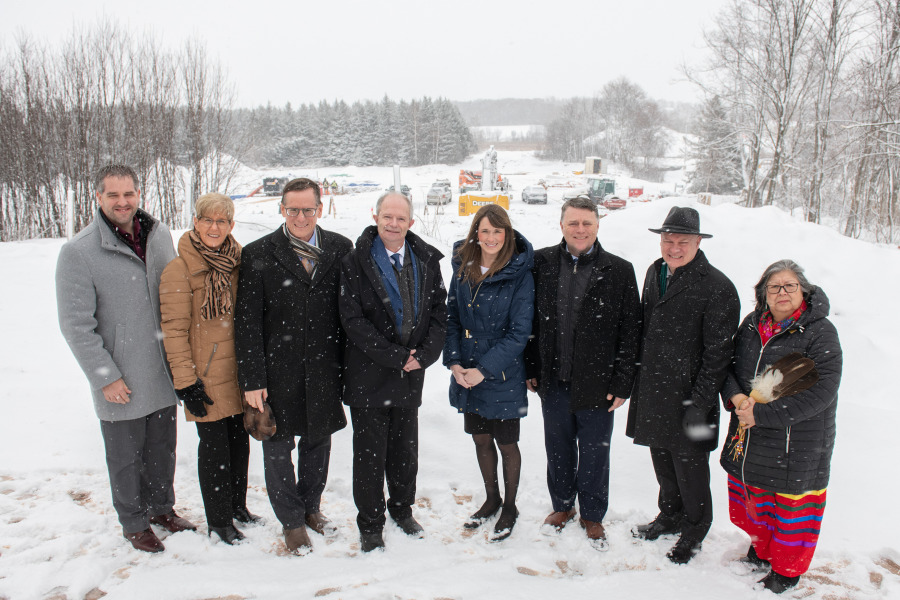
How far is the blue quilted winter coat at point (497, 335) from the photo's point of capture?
9.73 feet

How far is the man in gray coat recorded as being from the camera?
267 centimetres

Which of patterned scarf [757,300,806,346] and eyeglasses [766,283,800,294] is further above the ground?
eyeglasses [766,283,800,294]

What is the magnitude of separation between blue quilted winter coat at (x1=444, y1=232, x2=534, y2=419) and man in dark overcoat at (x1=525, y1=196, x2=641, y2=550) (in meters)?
0.14

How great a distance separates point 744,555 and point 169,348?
3.39 metres

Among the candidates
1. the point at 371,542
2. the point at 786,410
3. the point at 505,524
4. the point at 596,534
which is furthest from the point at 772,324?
the point at 371,542

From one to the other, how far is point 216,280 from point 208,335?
308 millimetres

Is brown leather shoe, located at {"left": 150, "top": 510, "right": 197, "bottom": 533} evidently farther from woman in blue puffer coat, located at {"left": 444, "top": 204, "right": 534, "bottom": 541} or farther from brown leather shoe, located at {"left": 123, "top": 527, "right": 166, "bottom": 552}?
woman in blue puffer coat, located at {"left": 444, "top": 204, "right": 534, "bottom": 541}

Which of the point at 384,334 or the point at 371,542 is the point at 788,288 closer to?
the point at 384,334

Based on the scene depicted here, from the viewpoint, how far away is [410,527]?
317 cm

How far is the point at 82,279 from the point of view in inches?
105

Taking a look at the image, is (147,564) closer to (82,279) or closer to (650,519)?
(82,279)

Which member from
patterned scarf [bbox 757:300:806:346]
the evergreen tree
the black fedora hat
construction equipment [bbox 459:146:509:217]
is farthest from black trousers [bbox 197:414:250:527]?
the evergreen tree

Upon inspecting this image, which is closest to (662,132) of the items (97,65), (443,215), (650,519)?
(443,215)

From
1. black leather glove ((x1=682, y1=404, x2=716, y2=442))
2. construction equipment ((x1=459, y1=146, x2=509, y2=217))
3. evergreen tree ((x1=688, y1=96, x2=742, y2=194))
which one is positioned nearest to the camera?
black leather glove ((x1=682, y1=404, x2=716, y2=442))
